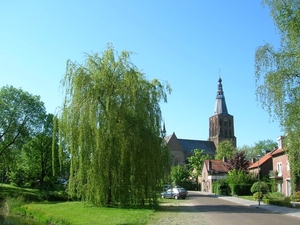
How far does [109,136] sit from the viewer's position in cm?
2352

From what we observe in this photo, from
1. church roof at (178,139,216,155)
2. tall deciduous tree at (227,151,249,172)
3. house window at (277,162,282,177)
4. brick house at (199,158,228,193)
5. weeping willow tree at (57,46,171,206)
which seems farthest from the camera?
church roof at (178,139,216,155)

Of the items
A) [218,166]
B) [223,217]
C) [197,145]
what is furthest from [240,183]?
[197,145]

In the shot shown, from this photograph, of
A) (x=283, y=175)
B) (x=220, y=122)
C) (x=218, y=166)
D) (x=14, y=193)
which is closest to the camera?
(x=14, y=193)

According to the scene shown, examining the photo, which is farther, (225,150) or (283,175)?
(225,150)

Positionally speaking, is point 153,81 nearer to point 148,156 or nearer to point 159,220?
point 148,156

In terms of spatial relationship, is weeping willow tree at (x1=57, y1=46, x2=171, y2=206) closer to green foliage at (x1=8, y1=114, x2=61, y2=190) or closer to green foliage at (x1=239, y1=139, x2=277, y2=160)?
green foliage at (x1=8, y1=114, x2=61, y2=190)

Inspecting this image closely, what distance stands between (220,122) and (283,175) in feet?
245

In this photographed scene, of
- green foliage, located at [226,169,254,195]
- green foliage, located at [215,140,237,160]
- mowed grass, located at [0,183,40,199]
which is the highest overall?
green foliage, located at [215,140,237,160]

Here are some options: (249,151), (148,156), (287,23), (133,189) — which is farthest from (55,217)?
(249,151)

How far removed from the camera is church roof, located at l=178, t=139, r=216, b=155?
116188mm

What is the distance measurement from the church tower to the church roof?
2342 millimetres

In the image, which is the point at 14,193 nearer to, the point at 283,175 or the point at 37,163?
the point at 37,163

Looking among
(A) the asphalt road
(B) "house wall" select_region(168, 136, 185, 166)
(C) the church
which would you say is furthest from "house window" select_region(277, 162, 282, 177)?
(B) "house wall" select_region(168, 136, 185, 166)

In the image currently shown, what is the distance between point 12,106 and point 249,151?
7915 centimetres
